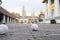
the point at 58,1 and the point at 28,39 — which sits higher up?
the point at 58,1

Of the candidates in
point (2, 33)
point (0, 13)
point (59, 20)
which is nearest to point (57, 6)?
point (59, 20)

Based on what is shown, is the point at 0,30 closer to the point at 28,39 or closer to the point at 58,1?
the point at 28,39

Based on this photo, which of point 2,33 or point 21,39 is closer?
point 21,39

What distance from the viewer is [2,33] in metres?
12.3

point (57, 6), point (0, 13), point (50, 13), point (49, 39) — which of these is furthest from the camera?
point (50, 13)

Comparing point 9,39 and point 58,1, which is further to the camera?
point 58,1

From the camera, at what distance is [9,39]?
10.0 m

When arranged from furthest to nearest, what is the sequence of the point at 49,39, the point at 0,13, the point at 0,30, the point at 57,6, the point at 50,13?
1. the point at 50,13
2. the point at 0,13
3. the point at 57,6
4. the point at 0,30
5. the point at 49,39

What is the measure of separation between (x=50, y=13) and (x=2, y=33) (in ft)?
178

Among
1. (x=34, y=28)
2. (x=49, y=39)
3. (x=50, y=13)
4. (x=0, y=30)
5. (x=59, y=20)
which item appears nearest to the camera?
(x=49, y=39)

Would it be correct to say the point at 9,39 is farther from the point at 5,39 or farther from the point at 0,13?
the point at 0,13

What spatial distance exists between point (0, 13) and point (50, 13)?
52.7 ft

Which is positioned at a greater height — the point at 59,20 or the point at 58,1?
the point at 58,1

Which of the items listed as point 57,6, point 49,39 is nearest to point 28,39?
point 49,39
